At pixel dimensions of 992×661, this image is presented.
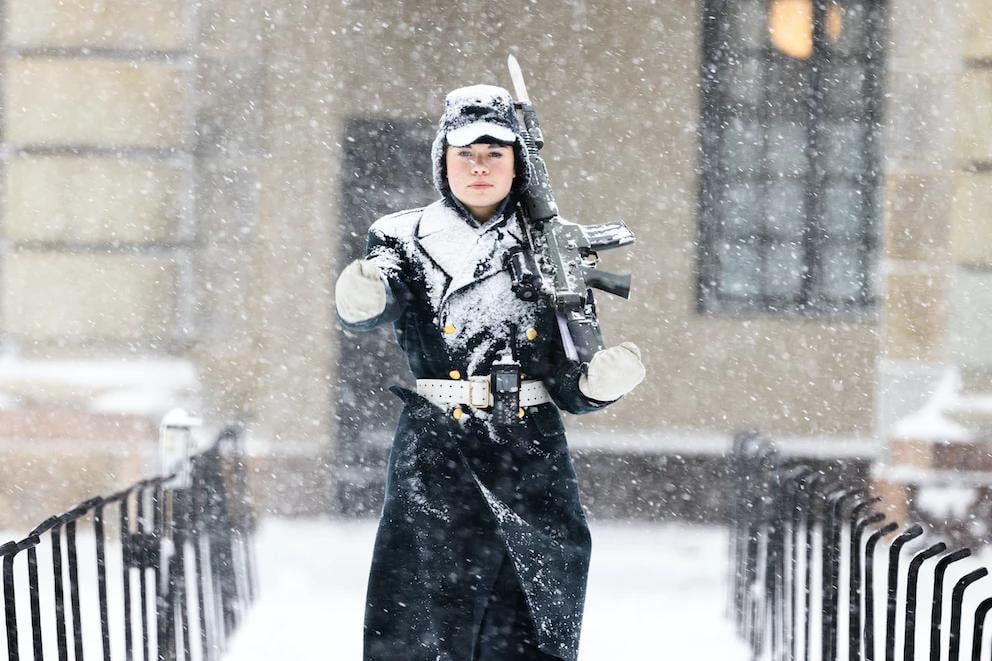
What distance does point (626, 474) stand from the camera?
791 centimetres

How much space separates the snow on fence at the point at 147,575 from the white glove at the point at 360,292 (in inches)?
38.7

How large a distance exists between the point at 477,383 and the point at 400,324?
319 mm

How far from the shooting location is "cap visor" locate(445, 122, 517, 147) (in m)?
3.15

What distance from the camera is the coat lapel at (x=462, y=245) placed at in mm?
3232

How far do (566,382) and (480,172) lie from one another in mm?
632

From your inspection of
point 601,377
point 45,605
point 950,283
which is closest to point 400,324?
point 601,377

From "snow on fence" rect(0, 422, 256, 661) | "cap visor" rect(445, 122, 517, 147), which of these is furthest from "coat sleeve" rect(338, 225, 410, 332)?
"snow on fence" rect(0, 422, 256, 661)

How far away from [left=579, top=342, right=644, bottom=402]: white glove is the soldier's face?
0.55 meters

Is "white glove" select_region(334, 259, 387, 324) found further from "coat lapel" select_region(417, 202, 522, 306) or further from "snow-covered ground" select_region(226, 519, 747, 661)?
"snow-covered ground" select_region(226, 519, 747, 661)

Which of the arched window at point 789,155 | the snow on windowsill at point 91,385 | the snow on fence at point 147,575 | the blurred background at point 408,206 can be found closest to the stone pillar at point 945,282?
the blurred background at point 408,206

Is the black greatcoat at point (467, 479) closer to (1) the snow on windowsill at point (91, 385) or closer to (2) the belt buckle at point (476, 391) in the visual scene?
(2) the belt buckle at point (476, 391)

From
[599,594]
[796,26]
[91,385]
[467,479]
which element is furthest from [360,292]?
[796,26]

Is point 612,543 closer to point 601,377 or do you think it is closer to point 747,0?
point 747,0

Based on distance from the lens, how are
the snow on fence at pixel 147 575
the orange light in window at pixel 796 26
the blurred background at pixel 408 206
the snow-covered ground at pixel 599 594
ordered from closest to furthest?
the snow on fence at pixel 147 575 < the snow-covered ground at pixel 599 594 < the blurred background at pixel 408 206 < the orange light in window at pixel 796 26
